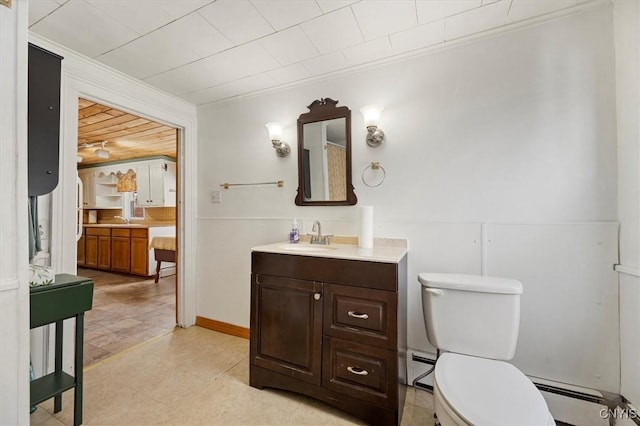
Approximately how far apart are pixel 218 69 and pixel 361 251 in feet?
5.79

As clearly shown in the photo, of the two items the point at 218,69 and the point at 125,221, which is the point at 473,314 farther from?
the point at 125,221

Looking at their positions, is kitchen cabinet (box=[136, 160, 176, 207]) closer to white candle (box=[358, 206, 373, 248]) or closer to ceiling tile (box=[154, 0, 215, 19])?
ceiling tile (box=[154, 0, 215, 19])

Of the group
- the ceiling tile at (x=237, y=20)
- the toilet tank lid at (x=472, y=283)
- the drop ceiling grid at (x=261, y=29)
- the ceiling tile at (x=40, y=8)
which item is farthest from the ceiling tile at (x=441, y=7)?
the ceiling tile at (x=40, y=8)

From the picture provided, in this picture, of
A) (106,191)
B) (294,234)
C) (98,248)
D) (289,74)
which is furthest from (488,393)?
(106,191)

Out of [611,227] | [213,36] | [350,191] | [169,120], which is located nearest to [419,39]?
[350,191]

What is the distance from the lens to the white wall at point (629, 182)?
129 centimetres

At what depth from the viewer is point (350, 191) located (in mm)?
2102

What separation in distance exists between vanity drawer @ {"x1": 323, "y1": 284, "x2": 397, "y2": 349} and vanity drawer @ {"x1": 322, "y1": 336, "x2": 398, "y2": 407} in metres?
0.05

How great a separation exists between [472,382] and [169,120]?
2.99 meters

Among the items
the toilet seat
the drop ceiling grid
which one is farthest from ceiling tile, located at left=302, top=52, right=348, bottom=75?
the toilet seat

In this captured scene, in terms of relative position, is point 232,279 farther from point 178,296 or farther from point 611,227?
point 611,227

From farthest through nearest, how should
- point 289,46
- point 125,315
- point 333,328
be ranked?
point 125,315 < point 289,46 < point 333,328

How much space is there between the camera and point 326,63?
6.66ft

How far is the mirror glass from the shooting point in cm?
212
